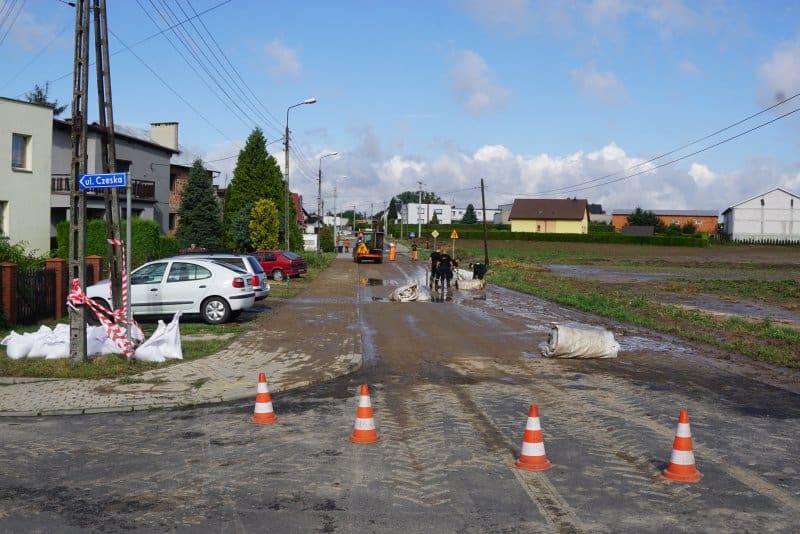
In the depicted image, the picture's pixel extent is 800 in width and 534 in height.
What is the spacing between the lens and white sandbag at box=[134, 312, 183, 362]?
1311 centimetres

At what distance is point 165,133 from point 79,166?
4633 cm

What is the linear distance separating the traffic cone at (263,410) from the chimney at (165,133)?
1970 inches

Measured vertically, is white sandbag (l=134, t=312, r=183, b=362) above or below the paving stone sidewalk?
above

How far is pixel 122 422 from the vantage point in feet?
30.5

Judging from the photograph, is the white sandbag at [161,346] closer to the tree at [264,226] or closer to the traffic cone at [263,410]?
the traffic cone at [263,410]

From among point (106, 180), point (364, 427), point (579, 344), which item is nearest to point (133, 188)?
point (106, 180)

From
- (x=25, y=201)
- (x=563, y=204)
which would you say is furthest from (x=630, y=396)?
(x=563, y=204)

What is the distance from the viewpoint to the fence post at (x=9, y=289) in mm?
17094

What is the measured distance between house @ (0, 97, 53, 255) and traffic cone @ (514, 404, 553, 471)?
25.2 metres

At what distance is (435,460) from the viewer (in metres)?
7.39

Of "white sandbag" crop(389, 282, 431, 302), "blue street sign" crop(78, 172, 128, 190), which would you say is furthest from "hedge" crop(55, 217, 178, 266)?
"blue street sign" crop(78, 172, 128, 190)

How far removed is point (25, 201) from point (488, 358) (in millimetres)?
21591

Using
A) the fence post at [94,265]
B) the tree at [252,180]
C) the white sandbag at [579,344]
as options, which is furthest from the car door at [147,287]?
the tree at [252,180]

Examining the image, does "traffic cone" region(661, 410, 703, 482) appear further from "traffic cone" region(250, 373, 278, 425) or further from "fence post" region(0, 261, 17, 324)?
"fence post" region(0, 261, 17, 324)
